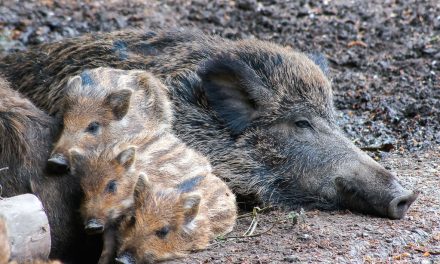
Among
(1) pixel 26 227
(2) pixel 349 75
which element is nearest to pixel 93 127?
(1) pixel 26 227

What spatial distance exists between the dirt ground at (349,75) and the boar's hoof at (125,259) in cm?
48

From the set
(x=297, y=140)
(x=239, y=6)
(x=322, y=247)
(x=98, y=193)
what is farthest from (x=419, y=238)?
(x=239, y=6)

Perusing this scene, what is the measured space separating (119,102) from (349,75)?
4.30 metres

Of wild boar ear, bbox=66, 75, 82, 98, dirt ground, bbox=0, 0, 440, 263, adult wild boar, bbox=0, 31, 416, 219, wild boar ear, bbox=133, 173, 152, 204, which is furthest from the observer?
adult wild boar, bbox=0, 31, 416, 219

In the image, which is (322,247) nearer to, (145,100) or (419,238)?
(419,238)

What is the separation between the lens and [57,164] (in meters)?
5.83

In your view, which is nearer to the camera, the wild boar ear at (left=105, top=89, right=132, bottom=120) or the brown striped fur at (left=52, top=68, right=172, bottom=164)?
the brown striped fur at (left=52, top=68, right=172, bottom=164)

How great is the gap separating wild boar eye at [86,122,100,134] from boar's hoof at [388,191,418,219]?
2.23 metres

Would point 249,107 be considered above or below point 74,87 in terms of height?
below

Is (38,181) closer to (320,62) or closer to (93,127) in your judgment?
(93,127)

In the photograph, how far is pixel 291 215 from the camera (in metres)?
6.57

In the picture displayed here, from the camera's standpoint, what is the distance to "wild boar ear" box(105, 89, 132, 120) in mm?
6500

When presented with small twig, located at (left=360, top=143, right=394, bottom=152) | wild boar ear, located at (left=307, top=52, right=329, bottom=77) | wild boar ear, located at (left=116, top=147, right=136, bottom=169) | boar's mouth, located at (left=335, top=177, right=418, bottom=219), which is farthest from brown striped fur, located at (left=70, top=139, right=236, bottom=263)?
small twig, located at (left=360, top=143, right=394, bottom=152)

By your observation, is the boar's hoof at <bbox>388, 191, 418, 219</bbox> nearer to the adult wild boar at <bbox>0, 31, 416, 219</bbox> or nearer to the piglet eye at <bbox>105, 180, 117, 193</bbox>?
the adult wild boar at <bbox>0, 31, 416, 219</bbox>
